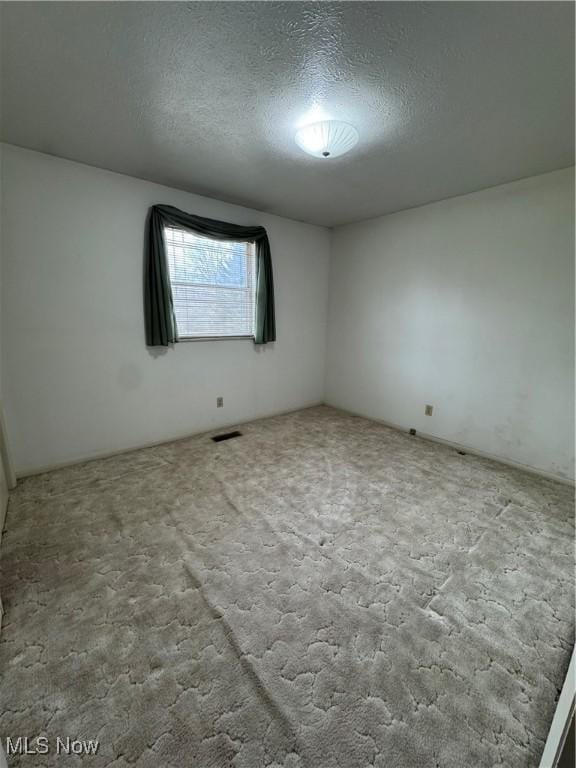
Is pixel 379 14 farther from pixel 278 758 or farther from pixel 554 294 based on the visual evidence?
pixel 278 758

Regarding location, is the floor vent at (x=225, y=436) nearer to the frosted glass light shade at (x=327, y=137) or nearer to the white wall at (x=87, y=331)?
the white wall at (x=87, y=331)

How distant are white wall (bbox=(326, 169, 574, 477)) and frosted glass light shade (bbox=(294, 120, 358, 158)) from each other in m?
1.72

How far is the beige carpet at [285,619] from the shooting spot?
3.46 ft

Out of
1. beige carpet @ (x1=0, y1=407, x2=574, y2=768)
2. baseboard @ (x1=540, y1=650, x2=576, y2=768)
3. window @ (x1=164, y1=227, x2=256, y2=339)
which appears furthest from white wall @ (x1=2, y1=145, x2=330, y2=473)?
baseboard @ (x1=540, y1=650, x2=576, y2=768)

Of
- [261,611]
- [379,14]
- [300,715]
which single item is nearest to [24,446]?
[261,611]

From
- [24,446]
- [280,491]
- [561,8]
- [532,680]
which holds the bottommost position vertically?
[532,680]

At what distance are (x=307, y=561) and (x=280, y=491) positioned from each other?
73 centimetres

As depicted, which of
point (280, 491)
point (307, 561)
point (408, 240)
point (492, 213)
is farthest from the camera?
point (408, 240)

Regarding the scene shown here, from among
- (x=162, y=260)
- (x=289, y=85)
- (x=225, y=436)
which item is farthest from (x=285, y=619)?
(x=162, y=260)

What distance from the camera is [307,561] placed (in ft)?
5.85

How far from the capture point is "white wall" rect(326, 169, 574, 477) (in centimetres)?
262

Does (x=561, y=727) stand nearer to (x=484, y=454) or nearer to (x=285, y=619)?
(x=285, y=619)

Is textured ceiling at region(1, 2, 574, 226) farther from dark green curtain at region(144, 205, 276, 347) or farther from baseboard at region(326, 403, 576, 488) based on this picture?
baseboard at region(326, 403, 576, 488)

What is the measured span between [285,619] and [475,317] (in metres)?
3.03
